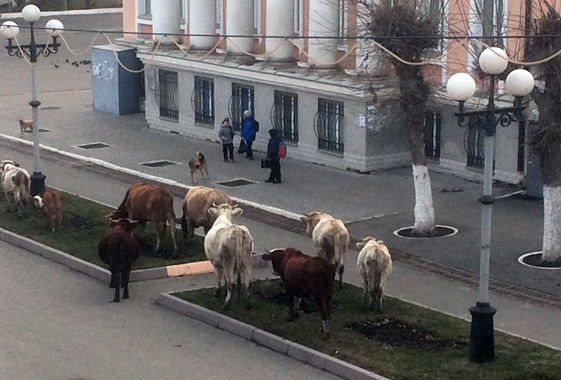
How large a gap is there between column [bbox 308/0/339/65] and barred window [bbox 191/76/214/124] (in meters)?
4.56

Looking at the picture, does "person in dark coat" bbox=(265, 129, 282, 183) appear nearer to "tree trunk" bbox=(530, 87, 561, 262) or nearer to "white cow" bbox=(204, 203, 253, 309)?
"tree trunk" bbox=(530, 87, 561, 262)

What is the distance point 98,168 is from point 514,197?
1058cm

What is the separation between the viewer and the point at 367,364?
1437cm

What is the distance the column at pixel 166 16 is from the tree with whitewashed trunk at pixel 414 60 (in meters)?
13.1

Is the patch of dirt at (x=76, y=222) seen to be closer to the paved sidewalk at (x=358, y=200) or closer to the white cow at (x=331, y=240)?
the paved sidewalk at (x=358, y=200)

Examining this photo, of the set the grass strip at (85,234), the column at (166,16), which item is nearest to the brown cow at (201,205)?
the grass strip at (85,234)

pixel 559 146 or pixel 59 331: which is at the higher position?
pixel 559 146

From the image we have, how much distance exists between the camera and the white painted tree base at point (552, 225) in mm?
19453

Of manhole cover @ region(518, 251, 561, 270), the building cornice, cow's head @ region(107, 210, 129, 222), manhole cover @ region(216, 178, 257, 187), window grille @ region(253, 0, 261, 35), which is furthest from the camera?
window grille @ region(253, 0, 261, 35)

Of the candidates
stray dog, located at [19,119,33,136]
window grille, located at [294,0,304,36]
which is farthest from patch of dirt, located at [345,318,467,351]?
stray dog, located at [19,119,33,136]

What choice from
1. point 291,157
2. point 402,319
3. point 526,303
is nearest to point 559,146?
point 526,303

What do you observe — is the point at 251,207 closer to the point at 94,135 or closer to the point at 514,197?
the point at 514,197

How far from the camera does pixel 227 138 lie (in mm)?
29219

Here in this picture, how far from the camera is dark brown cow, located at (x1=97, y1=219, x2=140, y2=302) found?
17703mm
